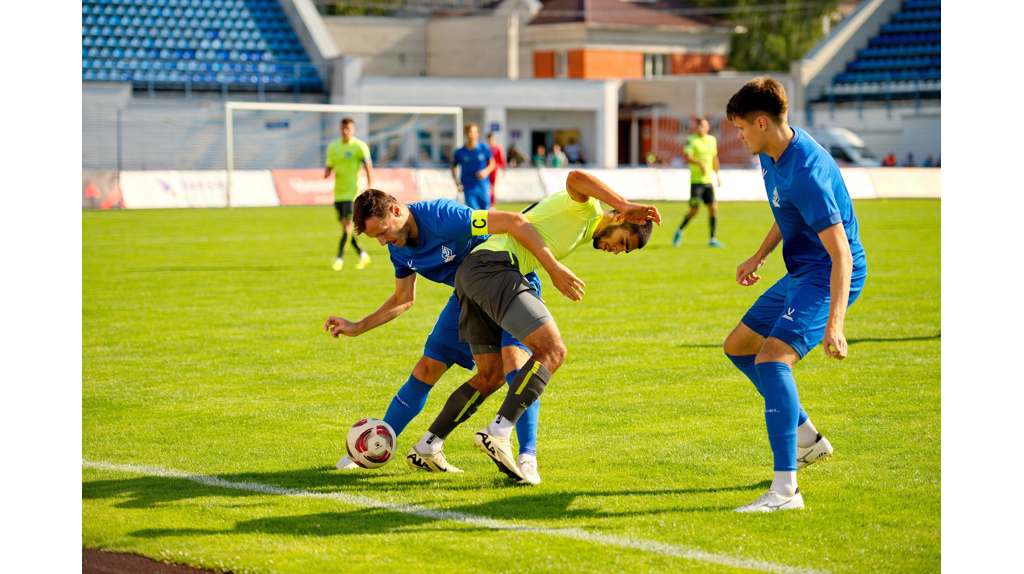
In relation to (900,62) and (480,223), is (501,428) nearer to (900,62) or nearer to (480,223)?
(480,223)

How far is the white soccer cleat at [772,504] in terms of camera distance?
4649 mm

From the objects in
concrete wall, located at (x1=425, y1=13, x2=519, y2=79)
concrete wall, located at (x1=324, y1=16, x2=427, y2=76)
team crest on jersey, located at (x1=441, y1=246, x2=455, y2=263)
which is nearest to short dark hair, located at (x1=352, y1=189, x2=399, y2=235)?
team crest on jersey, located at (x1=441, y1=246, x2=455, y2=263)

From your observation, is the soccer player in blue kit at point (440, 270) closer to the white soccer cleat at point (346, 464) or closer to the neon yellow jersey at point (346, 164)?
the white soccer cleat at point (346, 464)

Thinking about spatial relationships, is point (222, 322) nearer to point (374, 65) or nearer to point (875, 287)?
point (875, 287)

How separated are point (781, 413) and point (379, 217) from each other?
6.47 ft

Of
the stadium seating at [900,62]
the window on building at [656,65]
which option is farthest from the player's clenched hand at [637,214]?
the window on building at [656,65]

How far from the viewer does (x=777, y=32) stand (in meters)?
67.7

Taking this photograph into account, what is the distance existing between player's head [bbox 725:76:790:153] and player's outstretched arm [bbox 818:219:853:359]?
0.50 metres

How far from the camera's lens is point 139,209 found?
1048 inches

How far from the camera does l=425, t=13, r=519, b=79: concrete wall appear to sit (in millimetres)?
54750

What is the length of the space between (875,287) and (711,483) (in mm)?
8111

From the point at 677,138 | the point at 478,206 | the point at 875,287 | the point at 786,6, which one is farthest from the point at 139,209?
the point at 786,6

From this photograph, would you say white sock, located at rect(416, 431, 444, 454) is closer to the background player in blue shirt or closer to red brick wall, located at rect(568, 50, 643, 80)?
the background player in blue shirt

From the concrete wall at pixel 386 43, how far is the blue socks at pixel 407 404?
52.3m
